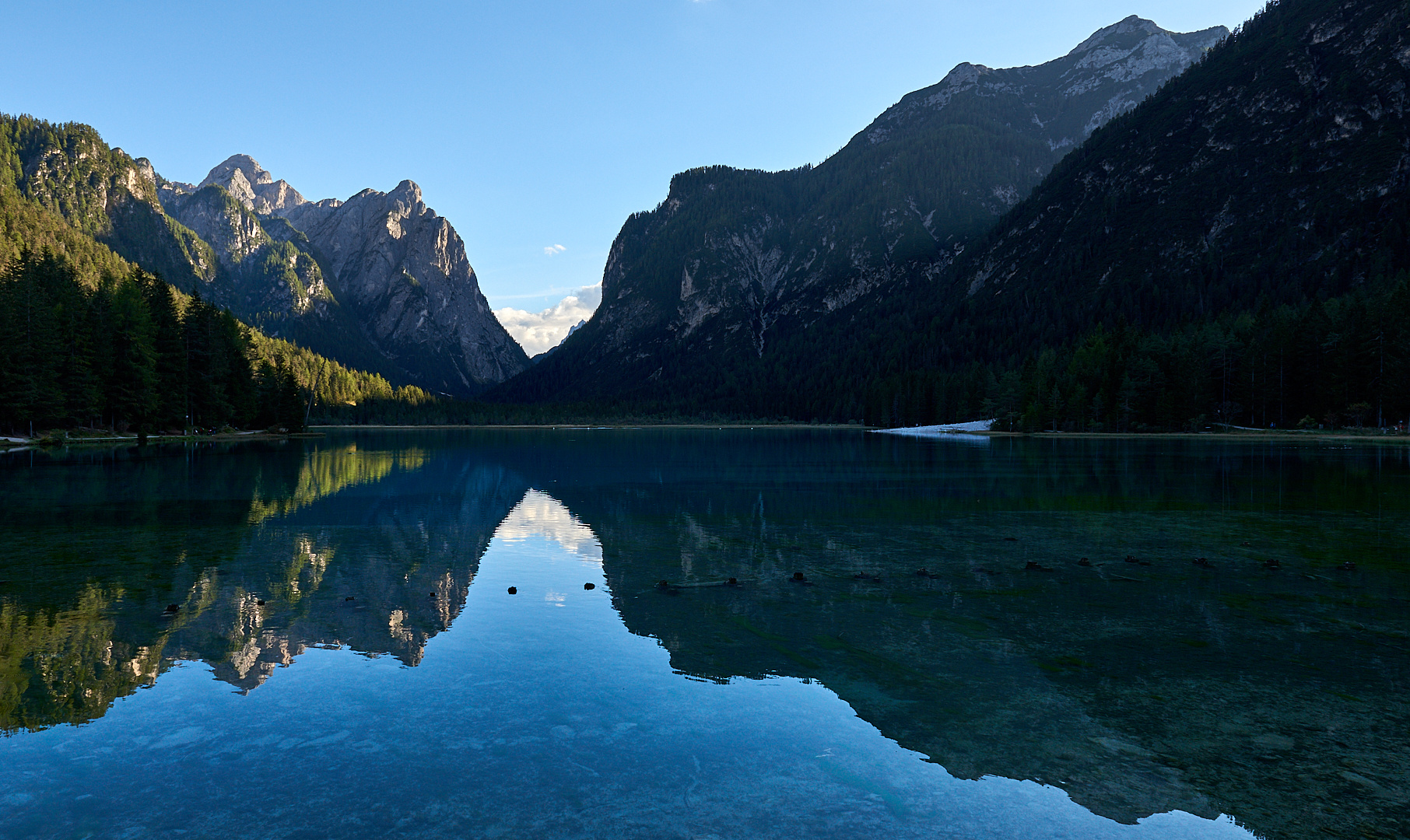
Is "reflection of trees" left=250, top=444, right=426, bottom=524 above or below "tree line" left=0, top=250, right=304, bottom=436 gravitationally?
below

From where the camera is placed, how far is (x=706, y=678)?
468 inches

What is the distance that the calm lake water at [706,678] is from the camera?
25.2 ft

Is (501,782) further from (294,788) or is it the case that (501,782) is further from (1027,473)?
(1027,473)

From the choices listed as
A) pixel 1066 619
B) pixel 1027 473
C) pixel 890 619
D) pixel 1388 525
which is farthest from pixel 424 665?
pixel 1027 473

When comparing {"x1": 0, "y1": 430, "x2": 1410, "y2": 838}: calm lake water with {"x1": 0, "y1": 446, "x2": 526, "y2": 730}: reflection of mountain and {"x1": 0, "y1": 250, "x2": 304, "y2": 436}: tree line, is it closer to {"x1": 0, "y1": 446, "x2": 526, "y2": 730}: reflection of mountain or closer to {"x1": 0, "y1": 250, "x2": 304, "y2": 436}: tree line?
{"x1": 0, "y1": 446, "x2": 526, "y2": 730}: reflection of mountain

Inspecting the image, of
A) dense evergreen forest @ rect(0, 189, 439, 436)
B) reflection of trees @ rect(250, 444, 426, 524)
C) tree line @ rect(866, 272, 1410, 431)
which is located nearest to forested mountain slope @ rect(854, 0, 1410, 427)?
tree line @ rect(866, 272, 1410, 431)

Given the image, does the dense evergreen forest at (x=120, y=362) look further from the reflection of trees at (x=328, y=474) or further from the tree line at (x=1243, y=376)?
the tree line at (x=1243, y=376)

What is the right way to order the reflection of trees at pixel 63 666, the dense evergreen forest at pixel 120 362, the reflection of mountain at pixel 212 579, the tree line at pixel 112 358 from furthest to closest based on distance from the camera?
the dense evergreen forest at pixel 120 362 → the tree line at pixel 112 358 → the reflection of mountain at pixel 212 579 → the reflection of trees at pixel 63 666

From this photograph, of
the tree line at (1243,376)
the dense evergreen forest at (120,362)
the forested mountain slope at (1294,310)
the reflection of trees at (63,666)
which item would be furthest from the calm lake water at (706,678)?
the forested mountain slope at (1294,310)

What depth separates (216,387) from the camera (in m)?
110

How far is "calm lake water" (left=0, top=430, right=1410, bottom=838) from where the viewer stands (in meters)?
7.68

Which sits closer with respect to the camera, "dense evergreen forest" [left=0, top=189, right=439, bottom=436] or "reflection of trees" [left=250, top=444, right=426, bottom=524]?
"reflection of trees" [left=250, top=444, right=426, bottom=524]

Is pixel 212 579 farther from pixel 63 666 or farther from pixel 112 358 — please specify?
pixel 112 358

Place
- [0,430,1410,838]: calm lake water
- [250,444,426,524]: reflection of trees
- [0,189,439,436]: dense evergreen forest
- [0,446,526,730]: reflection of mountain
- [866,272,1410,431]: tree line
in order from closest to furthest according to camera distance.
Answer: [0,430,1410,838]: calm lake water → [0,446,526,730]: reflection of mountain → [250,444,426,524]: reflection of trees → [0,189,439,436]: dense evergreen forest → [866,272,1410,431]: tree line
